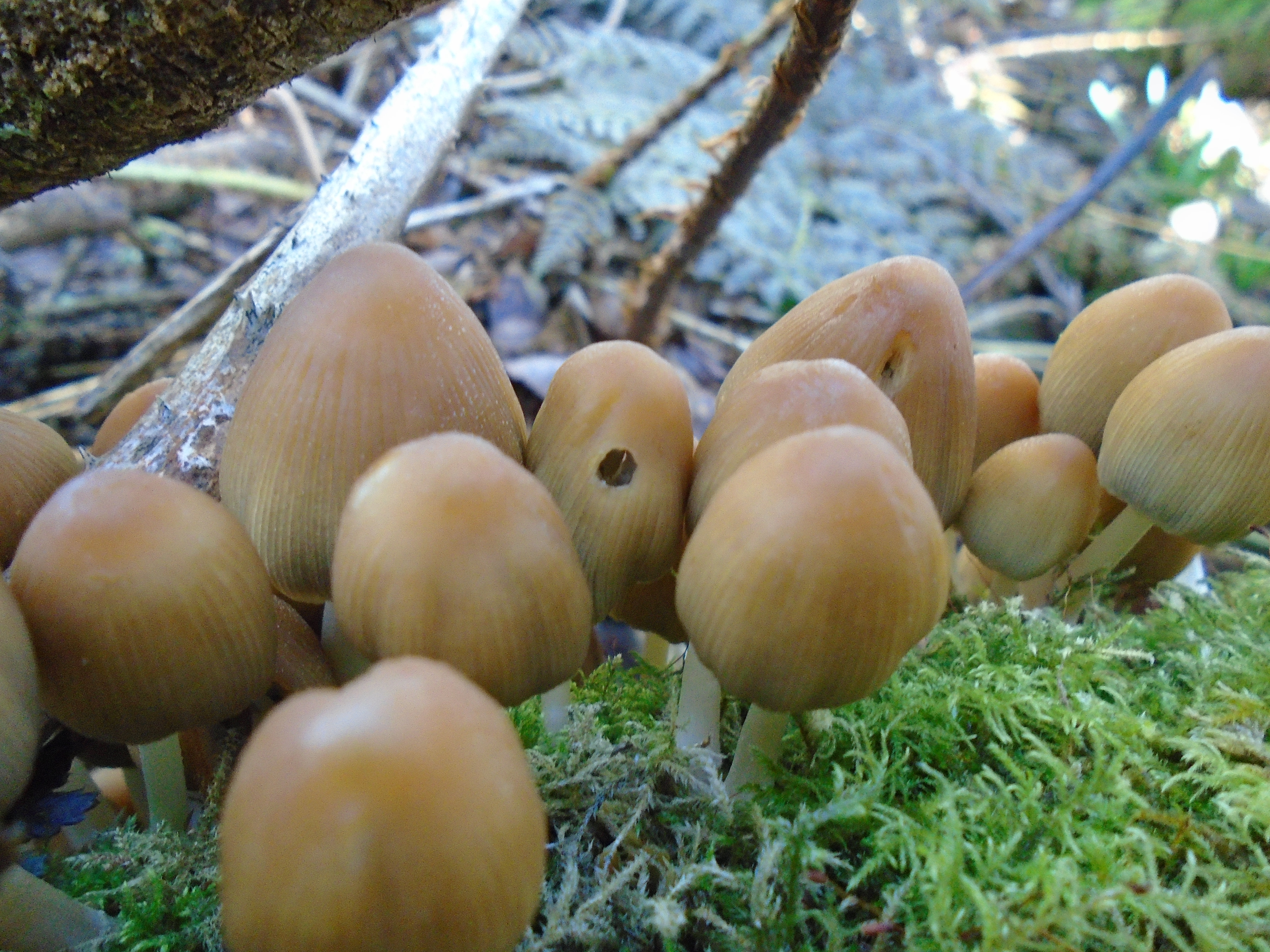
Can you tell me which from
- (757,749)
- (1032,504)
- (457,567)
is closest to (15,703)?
(457,567)

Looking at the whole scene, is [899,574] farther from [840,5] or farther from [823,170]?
[823,170]

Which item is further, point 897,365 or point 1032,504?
point 1032,504

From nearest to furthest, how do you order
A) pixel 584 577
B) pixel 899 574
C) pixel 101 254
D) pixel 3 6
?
pixel 899 574
pixel 584 577
pixel 3 6
pixel 101 254

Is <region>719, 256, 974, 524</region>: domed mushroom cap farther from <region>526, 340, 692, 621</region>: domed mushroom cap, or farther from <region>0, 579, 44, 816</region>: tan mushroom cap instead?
<region>0, 579, 44, 816</region>: tan mushroom cap

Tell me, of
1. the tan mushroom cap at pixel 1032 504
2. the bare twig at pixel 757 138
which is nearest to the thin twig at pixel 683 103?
the bare twig at pixel 757 138

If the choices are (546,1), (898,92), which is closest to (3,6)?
(546,1)

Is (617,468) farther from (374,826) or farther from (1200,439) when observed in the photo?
(1200,439)
